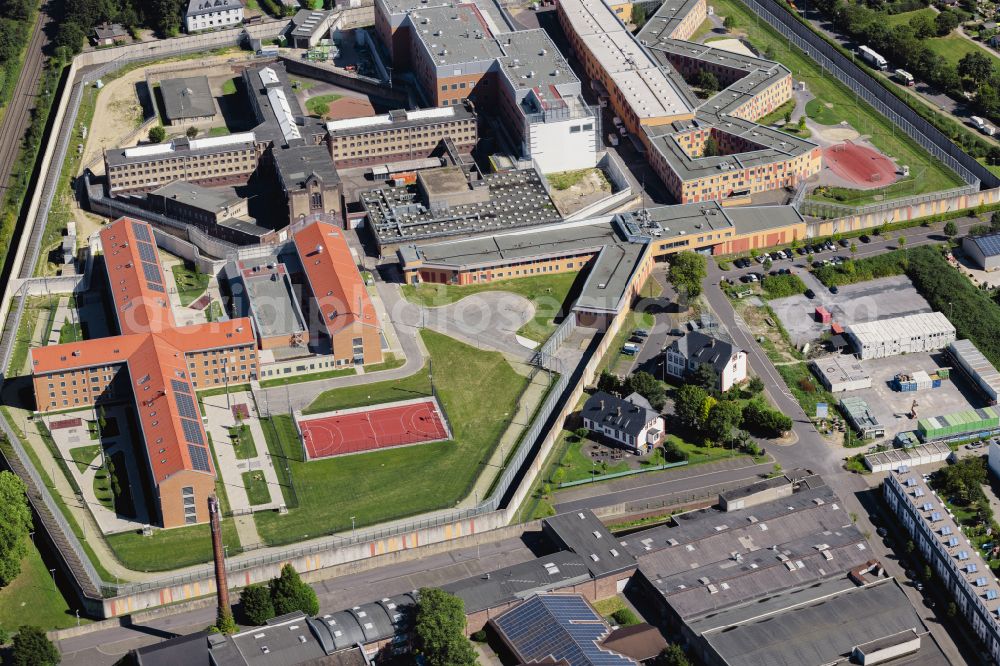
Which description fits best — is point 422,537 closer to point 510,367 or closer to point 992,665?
point 510,367

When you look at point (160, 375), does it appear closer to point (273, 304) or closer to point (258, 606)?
point (273, 304)

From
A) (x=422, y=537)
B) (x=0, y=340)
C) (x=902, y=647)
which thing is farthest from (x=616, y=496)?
(x=0, y=340)

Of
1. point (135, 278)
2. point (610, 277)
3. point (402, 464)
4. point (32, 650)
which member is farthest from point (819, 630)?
point (135, 278)

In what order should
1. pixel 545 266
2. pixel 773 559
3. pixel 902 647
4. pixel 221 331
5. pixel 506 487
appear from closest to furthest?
pixel 902 647, pixel 773 559, pixel 506 487, pixel 221 331, pixel 545 266

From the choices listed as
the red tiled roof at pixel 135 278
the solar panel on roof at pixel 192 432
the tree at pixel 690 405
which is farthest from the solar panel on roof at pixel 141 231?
the tree at pixel 690 405

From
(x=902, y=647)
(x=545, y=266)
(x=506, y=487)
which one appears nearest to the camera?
(x=902, y=647)

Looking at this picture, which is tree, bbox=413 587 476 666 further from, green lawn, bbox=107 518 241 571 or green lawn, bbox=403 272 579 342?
green lawn, bbox=403 272 579 342
